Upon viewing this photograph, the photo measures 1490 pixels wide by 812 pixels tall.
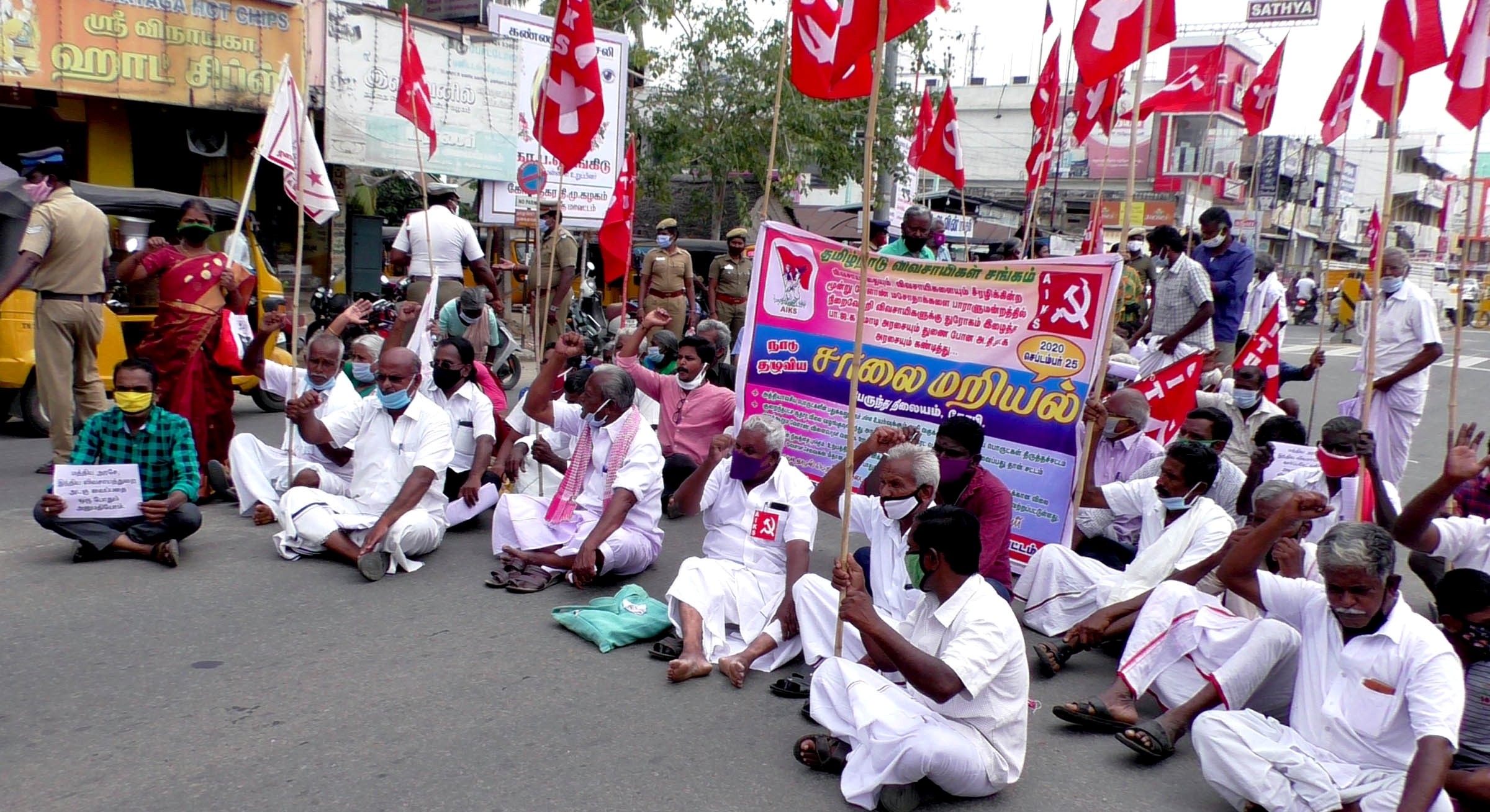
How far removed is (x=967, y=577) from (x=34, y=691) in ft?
10.6

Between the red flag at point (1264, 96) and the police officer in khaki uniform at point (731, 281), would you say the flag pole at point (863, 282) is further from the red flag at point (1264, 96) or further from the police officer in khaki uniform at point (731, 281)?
the red flag at point (1264, 96)

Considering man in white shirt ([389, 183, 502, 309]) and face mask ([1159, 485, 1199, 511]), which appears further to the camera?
man in white shirt ([389, 183, 502, 309])

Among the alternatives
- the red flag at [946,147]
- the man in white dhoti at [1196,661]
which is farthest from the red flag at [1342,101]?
the man in white dhoti at [1196,661]

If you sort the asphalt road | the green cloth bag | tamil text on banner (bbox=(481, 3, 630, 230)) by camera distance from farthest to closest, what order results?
tamil text on banner (bbox=(481, 3, 630, 230)) < the green cloth bag < the asphalt road

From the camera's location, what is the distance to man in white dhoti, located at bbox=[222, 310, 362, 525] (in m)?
6.62

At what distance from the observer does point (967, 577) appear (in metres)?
3.65

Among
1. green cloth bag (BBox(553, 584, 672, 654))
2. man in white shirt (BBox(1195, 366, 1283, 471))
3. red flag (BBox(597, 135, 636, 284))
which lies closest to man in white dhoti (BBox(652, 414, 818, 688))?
green cloth bag (BBox(553, 584, 672, 654))

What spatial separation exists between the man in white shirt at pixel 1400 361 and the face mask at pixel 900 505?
4.21 metres

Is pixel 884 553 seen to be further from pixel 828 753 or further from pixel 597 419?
pixel 597 419

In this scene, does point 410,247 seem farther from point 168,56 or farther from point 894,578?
point 894,578

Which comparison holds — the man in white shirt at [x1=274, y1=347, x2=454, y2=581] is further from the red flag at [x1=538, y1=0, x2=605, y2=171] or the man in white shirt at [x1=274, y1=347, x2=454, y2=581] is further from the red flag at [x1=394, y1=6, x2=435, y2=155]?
the red flag at [x1=394, y1=6, x2=435, y2=155]

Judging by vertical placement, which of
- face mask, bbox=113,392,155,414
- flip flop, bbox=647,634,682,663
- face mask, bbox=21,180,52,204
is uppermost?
face mask, bbox=21,180,52,204

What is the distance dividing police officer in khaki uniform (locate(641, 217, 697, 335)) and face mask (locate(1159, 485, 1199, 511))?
7.55 m

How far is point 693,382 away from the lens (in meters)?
7.49
